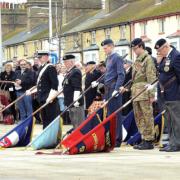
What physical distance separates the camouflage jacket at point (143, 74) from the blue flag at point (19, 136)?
250cm

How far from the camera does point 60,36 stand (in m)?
67.1

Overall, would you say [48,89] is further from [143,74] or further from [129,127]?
[143,74]

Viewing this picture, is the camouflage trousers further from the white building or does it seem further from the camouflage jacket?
the white building

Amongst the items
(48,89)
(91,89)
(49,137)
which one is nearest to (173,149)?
(49,137)

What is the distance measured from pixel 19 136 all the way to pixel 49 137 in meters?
1.02

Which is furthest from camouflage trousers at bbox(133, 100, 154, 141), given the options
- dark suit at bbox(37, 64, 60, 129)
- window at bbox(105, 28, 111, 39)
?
window at bbox(105, 28, 111, 39)

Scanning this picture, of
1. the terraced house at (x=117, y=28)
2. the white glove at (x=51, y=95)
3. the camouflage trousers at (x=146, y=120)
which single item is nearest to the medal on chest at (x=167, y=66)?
the camouflage trousers at (x=146, y=120)

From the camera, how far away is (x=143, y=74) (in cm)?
1266

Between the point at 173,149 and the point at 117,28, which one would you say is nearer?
the point at 173,149

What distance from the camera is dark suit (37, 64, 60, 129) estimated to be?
46.2ft

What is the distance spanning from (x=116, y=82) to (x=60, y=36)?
54358mm

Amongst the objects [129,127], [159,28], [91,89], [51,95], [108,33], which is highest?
[159,28]

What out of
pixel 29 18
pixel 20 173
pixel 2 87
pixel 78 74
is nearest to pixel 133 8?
pixel 29 18

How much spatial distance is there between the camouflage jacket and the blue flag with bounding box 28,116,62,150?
62.8 inches
